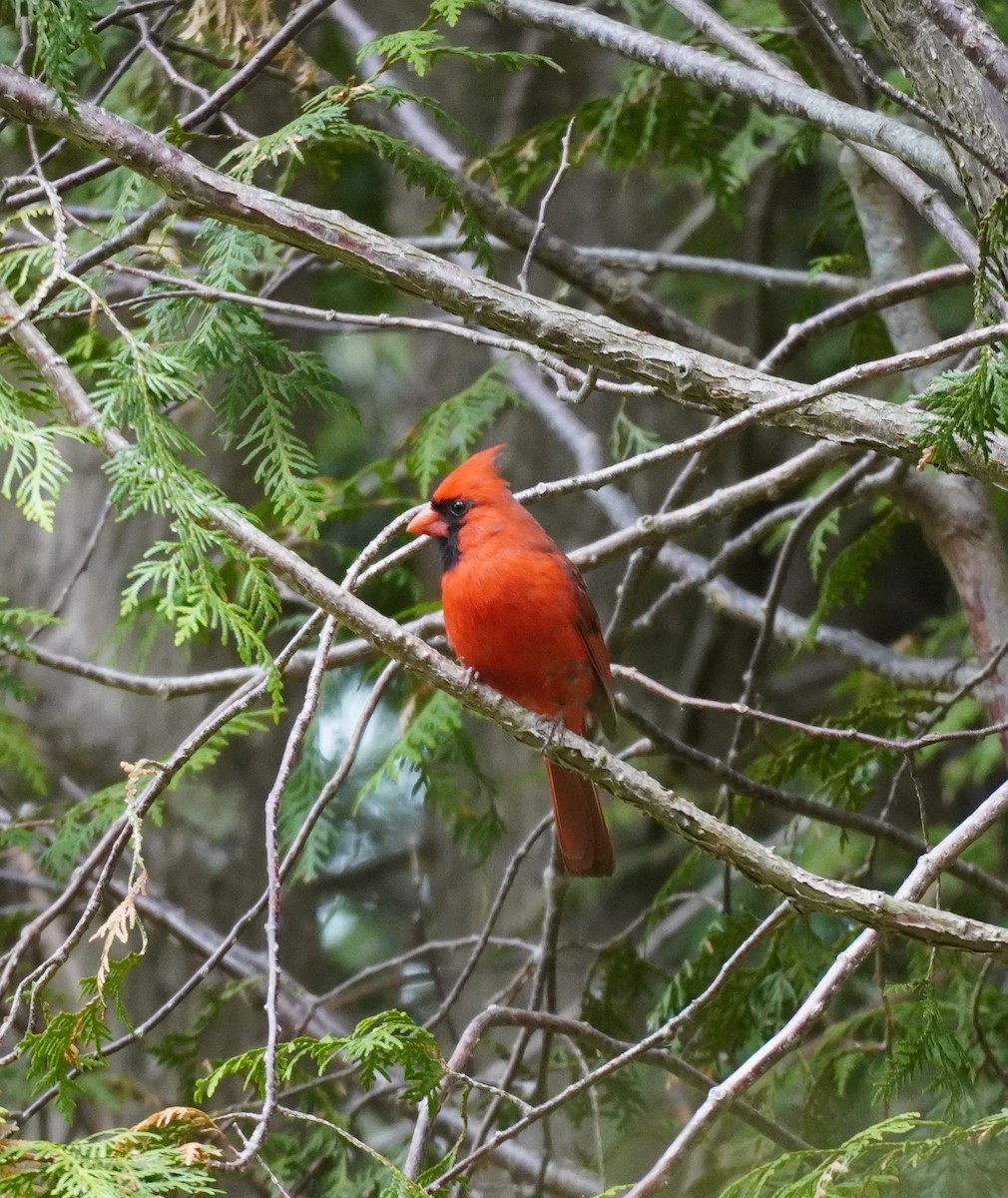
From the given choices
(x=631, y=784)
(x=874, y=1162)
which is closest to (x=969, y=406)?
(x=631, y=784)

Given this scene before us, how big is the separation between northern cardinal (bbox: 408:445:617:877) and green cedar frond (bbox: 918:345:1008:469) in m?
1.26

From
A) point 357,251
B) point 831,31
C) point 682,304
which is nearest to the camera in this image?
point 831,31

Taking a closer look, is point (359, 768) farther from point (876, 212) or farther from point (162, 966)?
point (876, 212)

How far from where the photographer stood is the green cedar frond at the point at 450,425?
371 cm

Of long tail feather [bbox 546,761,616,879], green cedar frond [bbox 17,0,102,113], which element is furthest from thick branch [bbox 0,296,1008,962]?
long tail feather [bbox 546,761,616,879]

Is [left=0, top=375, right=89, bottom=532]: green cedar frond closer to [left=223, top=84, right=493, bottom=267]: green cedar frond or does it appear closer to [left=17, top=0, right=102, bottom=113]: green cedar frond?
[left=17, top=0, right=102, bottom=113]: green cedar frond

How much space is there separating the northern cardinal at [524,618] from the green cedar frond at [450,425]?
0.40m

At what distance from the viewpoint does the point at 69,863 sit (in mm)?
3416

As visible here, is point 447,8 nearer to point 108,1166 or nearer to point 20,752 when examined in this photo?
point 108,1166

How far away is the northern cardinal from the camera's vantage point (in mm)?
3092

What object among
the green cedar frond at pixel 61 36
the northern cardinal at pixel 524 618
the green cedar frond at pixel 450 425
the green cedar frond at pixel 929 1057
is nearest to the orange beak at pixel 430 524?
the northern cardinal at pixel 524 618

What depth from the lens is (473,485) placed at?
3268mm

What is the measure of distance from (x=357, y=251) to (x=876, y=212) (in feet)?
5.92

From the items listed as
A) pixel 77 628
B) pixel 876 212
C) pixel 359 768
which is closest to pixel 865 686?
pixel 876 212
